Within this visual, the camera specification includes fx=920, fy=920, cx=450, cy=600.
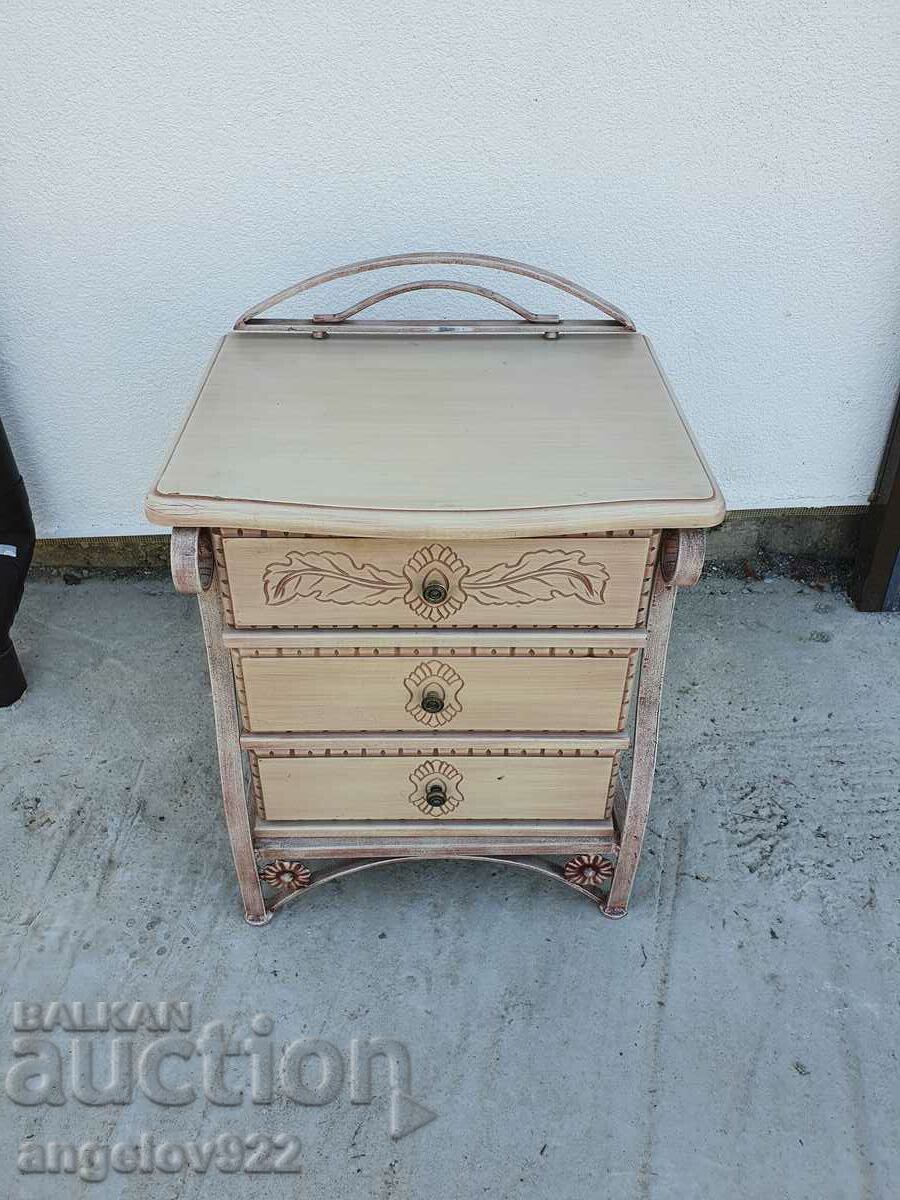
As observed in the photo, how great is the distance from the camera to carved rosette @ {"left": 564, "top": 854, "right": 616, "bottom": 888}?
152 cm

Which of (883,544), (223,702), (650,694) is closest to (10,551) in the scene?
(223,702)

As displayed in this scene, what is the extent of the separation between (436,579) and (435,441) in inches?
7.6

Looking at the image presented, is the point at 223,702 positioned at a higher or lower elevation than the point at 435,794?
higher

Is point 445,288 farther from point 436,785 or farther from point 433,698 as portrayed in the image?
point 436,785

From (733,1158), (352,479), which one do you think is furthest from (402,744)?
(733,1158)

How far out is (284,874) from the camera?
151 cm

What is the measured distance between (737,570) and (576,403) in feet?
3.83

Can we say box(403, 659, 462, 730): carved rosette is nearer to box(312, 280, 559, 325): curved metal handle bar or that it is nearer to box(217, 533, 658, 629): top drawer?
box(217, 533, 658, 629): top drawer

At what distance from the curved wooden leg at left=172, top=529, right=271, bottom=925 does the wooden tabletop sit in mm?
52

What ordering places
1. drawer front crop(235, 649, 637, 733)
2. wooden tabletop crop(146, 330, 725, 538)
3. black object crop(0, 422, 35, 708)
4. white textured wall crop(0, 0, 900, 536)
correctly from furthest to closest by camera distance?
black object crop(0, 422, 35, 708)
white textured wall crop(0, 0, 900, 536)
drawer front crop(235, 649, 637, 733)
wooden tabletop crop(146, 330, 725, 538)

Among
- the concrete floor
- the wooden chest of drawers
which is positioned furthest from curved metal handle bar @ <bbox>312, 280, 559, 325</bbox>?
the concrete floor

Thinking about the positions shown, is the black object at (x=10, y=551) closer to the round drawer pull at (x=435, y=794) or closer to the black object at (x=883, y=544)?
the round drawer pull at (x=435, y=794)

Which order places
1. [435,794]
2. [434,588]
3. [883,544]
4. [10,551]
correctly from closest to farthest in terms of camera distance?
[434,588] → [435,794] → [10,551] → [883,544]

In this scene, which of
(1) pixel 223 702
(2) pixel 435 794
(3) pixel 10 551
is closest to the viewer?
(1) pixel 223 702
